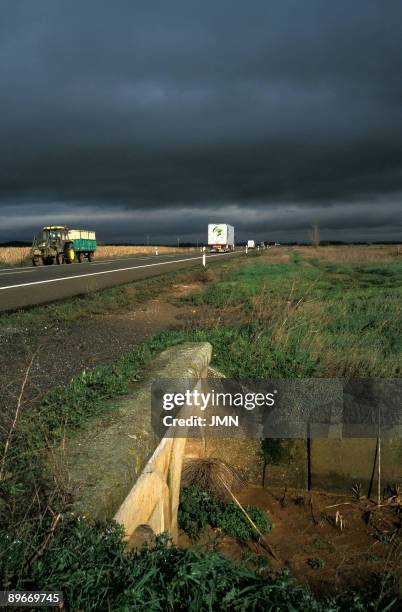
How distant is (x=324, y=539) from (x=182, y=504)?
5.31 ft

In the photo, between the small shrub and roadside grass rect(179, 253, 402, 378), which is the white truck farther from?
the small shrub

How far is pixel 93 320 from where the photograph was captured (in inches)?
357

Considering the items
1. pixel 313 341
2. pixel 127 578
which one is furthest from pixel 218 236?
pixel 127 578

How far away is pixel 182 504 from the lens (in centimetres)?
490

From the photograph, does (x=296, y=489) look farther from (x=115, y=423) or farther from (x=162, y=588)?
(x=162, y=588)

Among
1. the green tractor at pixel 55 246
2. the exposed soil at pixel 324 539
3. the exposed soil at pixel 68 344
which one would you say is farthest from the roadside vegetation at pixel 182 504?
the green tractor at pixel 55 246

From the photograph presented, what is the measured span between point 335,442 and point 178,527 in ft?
7.27

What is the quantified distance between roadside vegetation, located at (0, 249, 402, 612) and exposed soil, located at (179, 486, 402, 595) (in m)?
0.18

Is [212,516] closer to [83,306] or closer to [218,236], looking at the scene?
[83,306]

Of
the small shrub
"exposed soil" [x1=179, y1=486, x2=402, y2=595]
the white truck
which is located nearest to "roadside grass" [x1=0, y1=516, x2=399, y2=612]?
"exposed soil" [x1=179, y1=486, x2=402, y2=595]

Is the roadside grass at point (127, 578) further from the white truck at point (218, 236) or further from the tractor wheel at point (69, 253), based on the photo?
the white truck at point (218, 236)

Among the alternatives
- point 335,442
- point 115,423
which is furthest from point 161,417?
point 335,442

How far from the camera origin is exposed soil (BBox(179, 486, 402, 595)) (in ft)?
14.7

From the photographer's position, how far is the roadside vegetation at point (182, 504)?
6.25 feet
